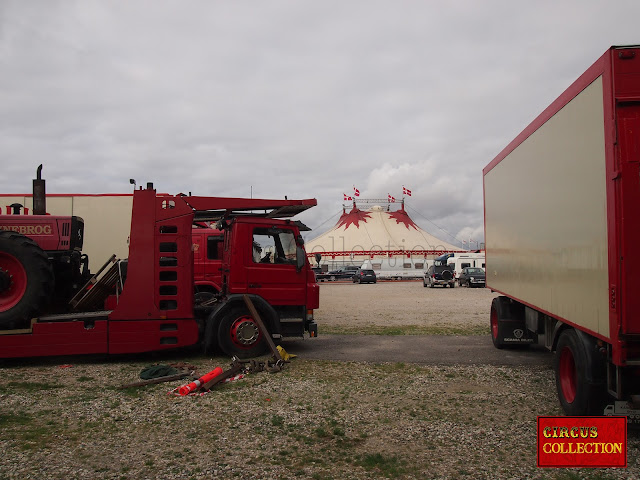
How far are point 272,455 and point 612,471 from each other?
2.97 meters

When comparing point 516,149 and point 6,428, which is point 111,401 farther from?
point 516,149

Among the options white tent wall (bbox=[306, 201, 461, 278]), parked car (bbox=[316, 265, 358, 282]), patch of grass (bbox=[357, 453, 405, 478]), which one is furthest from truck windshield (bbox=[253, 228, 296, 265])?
white tent wall (bbox=[306, 201, 461, 278])

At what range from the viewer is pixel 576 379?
534 cm

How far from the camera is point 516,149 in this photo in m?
8.28

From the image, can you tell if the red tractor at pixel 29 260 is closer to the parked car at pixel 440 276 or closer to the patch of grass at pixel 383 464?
the patch of grass at pixel 383 464

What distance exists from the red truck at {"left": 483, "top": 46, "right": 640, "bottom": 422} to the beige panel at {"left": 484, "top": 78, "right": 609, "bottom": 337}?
12 millimetres

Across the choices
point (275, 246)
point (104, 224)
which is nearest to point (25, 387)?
point (275, 246)

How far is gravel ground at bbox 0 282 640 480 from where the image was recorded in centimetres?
448

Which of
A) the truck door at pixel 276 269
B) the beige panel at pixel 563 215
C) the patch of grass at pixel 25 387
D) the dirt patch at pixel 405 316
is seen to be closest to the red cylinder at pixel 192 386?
the patch of grass at pixel 25 387

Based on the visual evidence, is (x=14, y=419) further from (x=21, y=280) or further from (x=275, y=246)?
(x=275, y=246)

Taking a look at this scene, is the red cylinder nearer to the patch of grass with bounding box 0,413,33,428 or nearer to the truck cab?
the patch of grass with bounding box 0,413,33,428

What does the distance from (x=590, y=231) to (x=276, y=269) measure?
18.6 feet

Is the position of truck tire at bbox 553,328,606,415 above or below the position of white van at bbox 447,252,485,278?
below

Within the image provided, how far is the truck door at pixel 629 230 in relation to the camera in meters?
4.54
